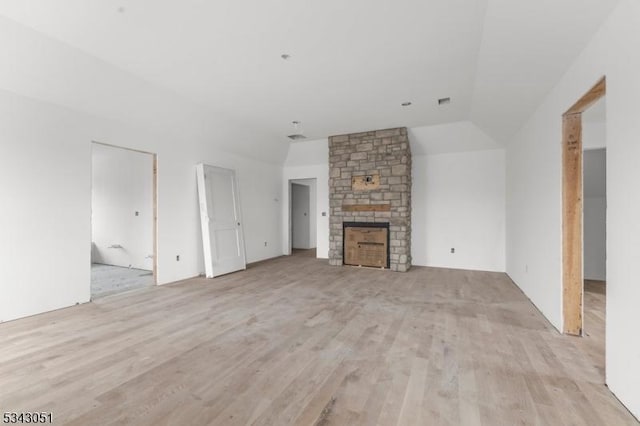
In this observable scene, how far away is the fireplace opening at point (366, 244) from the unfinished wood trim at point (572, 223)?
337 centimetres

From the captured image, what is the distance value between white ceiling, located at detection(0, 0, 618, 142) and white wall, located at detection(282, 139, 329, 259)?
279cm

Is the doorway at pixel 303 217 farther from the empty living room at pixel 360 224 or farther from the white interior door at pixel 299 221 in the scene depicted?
the empty living room at pixel 360 224

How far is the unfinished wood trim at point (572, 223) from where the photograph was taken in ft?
9.20

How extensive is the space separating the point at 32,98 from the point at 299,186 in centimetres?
704

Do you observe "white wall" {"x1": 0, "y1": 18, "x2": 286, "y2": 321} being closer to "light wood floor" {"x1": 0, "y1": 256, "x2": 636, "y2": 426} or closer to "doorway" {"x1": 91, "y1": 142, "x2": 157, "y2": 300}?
"light wood floor" {"x1": 0, "y1": 256, "x2": 636, "y2": 426}

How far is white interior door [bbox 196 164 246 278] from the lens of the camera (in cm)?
534

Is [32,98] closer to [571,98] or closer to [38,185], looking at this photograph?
[38,185]

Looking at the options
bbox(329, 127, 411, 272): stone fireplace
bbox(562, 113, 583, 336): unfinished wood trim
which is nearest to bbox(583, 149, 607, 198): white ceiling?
bbox(562, 113, 583, 336): unfinished wood trim

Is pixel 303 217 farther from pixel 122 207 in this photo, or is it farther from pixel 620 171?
pixel 620 171

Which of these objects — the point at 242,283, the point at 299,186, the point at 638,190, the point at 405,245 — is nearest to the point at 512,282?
the point at 405,245

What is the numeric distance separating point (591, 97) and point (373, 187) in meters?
4.05

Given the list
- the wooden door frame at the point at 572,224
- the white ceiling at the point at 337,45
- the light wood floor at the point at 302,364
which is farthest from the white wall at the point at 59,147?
the wooden door frame at the point at 572,224

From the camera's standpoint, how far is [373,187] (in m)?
6.29

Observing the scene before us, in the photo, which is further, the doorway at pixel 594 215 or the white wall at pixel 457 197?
the white wall at pixel 457 197
